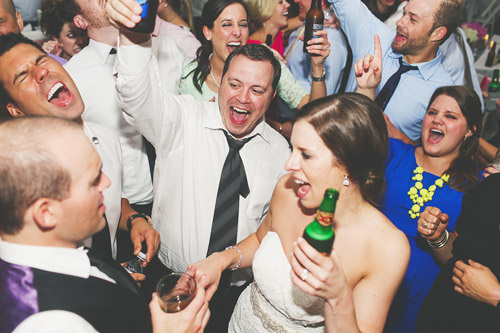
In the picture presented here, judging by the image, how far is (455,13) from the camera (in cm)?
282

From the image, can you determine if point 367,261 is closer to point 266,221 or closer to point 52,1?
point 266,221

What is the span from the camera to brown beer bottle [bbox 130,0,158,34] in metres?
1.29

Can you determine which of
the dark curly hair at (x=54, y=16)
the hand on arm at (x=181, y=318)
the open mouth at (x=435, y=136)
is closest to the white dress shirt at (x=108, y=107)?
the dark curly hair at (x=54, y=16)

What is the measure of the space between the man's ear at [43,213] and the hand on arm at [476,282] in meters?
1.86

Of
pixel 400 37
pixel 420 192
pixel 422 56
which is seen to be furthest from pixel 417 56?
pixel 420 192

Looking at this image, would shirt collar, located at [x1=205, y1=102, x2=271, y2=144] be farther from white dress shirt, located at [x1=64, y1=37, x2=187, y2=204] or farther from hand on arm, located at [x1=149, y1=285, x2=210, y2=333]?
hand on arm, located at [x1=149, y1=285, x2=210, y2=333]

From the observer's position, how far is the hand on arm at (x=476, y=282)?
1616 mm

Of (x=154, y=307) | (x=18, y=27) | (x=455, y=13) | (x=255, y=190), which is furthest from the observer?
(x=455, y=13)

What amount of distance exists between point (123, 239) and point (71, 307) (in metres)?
1.41

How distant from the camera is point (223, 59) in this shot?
2.62 m

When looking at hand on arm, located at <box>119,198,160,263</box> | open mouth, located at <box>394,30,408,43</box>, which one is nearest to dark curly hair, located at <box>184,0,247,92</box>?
hand on arm, located at <box>119,198,160,263</box>

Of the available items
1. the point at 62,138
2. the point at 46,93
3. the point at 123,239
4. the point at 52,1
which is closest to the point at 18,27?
the point at 52,1

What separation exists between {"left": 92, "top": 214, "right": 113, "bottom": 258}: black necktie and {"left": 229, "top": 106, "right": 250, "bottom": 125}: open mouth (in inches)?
35.1

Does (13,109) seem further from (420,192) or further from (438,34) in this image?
(438,34)
